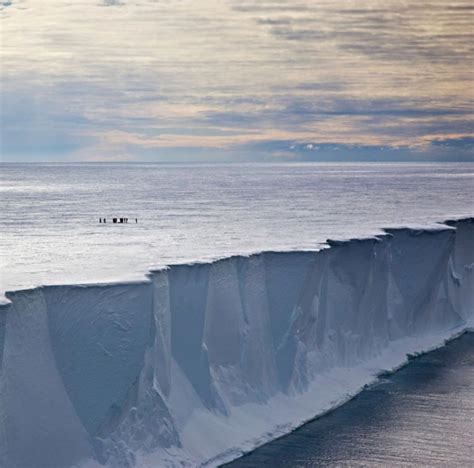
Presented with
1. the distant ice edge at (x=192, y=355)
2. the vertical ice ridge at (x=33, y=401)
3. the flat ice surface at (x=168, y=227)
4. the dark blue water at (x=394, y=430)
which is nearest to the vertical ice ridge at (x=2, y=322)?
the distant ice edge at (x=192, y=355)

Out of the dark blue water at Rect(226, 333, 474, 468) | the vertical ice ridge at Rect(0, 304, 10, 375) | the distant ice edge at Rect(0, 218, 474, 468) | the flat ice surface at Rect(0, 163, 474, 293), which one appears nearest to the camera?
the vertical ice ridge at Rect(0, 304, 10, 375)

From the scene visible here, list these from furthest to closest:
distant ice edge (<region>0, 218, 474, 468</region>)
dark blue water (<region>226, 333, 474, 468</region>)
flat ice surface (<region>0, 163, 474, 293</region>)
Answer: flat ice surface (<region>0, 163, 474, 293</region>), dark blue water (<region>226, 333, 474, 468</region>), distant ice edge (<region>0, 218, 474, 468</region>)

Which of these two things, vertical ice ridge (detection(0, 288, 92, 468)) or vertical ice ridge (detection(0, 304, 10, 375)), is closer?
vertical ice ridge (detection(0, 304, 10, 375))

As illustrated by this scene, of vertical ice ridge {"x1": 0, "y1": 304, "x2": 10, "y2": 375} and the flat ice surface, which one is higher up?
vertical ice ridge {"x1": 0, "y1": 304, "x2": 10, "y2": 375}

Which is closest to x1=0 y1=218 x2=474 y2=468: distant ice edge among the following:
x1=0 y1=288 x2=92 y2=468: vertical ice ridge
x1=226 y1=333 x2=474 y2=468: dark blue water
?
x1=0 y1=288 x2=92 y2=468: vertical ice ridge

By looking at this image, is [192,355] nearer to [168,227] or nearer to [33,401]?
[33,401]

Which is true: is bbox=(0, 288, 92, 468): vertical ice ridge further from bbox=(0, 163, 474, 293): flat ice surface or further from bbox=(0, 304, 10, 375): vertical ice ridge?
bbox=(0, 163, 474, 293): flat ice surface

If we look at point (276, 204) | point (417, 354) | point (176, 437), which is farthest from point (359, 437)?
point (276, 204)

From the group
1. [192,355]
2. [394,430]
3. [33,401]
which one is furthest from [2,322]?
[394,430]
